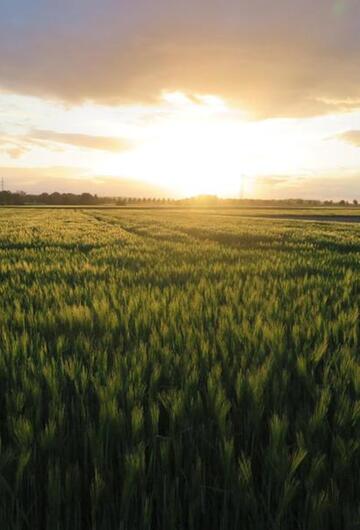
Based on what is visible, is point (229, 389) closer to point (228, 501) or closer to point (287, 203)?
point (228, 501)

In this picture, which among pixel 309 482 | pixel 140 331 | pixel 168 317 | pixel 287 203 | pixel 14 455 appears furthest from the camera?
pixel 287 203

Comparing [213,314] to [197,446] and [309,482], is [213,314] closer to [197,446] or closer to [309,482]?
[197,446]

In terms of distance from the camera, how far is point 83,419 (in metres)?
1.76

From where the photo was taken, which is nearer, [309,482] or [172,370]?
[309,482]

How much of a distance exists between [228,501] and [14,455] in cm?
81

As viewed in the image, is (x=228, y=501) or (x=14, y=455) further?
(x=14, y=455)

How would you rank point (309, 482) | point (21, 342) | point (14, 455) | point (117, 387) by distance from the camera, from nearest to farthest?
1. point (309, 482)
2. point (14, 455)
3. point (117, 387)
4. point (21, 342)

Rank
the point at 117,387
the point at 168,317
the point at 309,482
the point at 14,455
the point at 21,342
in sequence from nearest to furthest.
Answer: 1. the point at 309,482
2. the point at 14,455
3. the point at 117,387
4. the point at 21,342
5. the point at 168,317

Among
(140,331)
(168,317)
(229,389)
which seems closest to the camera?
(229,389)

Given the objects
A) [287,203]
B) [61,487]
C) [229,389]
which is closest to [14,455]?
[61,487]

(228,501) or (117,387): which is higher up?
(117,387)

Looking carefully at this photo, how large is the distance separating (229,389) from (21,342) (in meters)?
1.42

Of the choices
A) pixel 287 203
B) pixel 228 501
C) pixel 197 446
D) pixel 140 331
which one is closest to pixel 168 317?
pixel 140 331

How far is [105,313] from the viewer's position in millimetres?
3500
